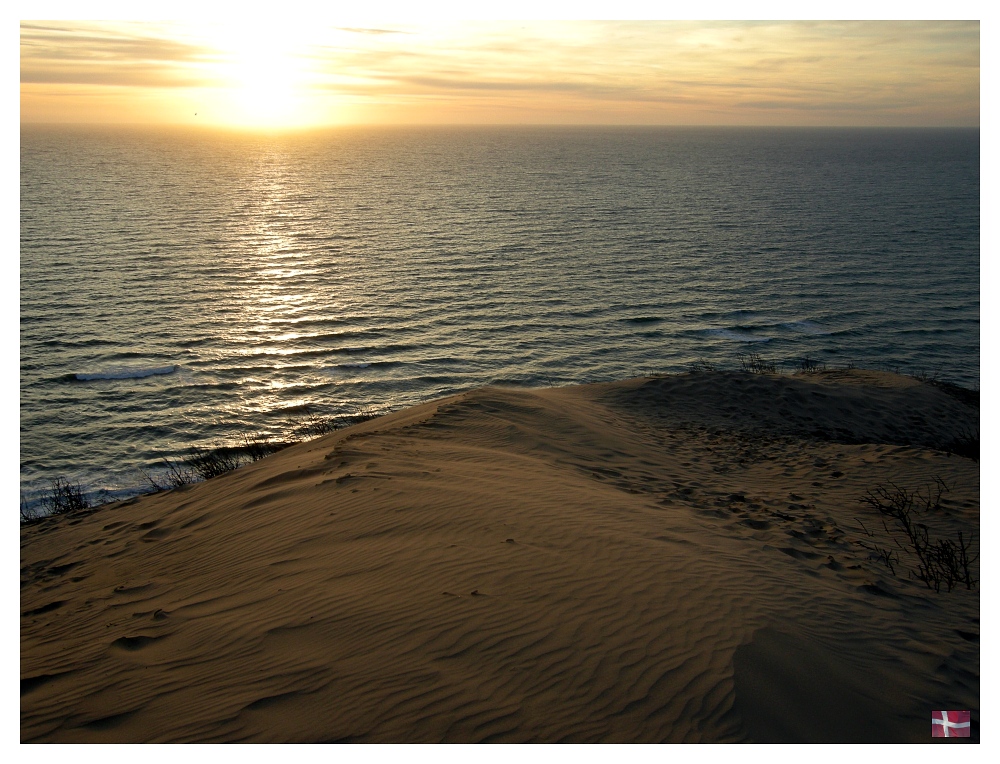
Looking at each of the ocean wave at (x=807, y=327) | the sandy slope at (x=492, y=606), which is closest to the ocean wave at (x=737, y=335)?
the ocean wave at (x=807, y=327)

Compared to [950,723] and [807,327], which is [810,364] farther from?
[950,723]

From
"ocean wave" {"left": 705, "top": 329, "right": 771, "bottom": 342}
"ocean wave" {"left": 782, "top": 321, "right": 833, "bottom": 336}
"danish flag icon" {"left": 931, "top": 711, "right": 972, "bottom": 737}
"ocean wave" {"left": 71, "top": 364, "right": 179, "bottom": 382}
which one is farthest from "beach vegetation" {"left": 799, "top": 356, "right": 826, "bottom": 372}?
"ocean wave" {"left": 71, "top": 364, "right": 179, "bottom": 382}

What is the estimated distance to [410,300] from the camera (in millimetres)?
34125

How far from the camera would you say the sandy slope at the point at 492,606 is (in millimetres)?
5078

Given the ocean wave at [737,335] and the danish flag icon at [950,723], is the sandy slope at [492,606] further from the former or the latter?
the ocean wave at [737,335]

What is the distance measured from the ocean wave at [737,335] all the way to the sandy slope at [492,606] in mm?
17647

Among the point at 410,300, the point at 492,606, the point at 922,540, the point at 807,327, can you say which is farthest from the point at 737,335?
the point at 492,606

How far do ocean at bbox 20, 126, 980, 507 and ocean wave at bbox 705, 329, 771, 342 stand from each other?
0.44 feet

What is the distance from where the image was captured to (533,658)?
549 cm

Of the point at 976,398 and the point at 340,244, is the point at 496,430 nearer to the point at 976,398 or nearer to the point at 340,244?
the point at 976,398

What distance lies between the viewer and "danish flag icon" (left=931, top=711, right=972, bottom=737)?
5.17 metres

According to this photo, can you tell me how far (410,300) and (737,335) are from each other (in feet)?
50.8

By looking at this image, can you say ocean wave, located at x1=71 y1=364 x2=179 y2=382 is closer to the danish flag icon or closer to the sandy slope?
the sandy slope

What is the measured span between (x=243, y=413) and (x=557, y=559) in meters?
18.5
